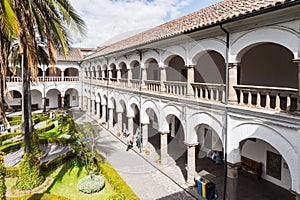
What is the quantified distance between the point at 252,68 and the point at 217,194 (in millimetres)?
6403

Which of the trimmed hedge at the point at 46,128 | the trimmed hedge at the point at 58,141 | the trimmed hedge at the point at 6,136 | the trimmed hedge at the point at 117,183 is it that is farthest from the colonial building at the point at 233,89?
the trimmed hedge at the point at 6,136

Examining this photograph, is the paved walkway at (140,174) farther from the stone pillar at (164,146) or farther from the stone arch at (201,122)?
the stone arch at (201,122)

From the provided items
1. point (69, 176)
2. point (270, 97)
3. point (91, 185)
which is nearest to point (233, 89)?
point (270, 97)

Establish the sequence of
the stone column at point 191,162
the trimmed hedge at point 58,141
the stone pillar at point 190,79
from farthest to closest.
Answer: the trimmed hedge at point 58,141 → the stone column at point 191,162 → the stone pillar at point 190,79

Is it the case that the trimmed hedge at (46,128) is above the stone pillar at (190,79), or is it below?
below

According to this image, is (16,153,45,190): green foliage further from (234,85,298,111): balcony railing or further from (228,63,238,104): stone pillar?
(234,85,298,111): balcony railing

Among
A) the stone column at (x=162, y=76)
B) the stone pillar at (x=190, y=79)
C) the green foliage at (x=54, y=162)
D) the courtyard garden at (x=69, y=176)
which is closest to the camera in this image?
the courtyard garden at (x=69, y=176)

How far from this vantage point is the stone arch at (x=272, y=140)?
698cm

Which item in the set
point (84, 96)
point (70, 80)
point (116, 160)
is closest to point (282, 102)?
point (116, 160)

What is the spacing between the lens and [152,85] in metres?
15.5

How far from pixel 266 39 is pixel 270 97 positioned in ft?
6.66

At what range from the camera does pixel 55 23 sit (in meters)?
10.5

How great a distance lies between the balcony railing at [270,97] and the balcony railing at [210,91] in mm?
787

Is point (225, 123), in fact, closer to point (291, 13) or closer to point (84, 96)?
point (291, 13)
